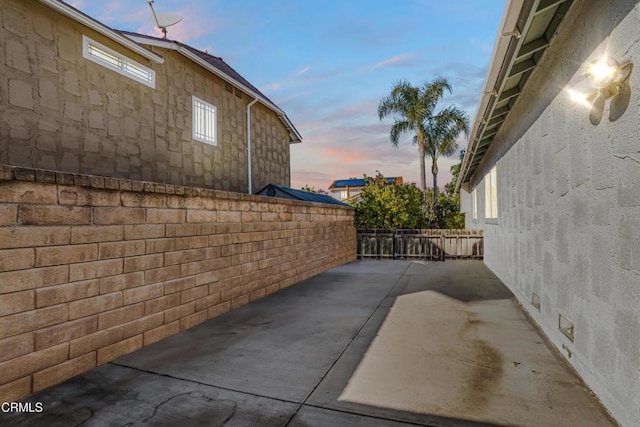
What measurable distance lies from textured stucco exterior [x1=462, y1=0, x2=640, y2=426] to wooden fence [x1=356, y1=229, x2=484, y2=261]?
8873 millimetres

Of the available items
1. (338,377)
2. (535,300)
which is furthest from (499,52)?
(338,377)

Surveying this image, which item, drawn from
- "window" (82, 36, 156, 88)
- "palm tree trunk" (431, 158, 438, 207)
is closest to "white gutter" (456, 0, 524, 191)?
"window" (82, 36, 156, 88)

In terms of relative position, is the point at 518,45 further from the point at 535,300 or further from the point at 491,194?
the point at 491,194

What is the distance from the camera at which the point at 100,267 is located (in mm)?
3730

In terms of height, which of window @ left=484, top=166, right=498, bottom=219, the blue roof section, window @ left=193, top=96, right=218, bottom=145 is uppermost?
the blue roof section

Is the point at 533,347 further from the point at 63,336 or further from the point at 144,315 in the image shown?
the point at 63,336

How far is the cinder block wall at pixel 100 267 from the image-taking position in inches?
118

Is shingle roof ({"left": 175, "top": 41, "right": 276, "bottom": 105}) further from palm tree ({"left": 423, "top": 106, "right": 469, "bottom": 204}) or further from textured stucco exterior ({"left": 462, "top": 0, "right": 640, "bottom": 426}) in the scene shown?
palm tree ({"left": 423, "top": 106, "right": 469, "bottom": 204})

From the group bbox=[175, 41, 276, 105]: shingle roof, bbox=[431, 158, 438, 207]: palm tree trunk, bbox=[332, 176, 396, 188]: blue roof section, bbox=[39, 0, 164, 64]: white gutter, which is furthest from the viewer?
bbox=[332, 176, 396, 188]: blue roof section

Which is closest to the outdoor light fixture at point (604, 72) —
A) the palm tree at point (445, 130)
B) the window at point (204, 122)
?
the window at point (204, 122)

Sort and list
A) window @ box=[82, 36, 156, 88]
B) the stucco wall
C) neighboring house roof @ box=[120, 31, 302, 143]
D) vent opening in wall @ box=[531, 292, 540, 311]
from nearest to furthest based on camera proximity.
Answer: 1. vent opening in wall @ box=[531, 292, 540, 311]
2. the stucco wall
3. window @ box=[82, 36, 156, 88]
4. neighboring house roof @ box=[120, 31, 302, 143]

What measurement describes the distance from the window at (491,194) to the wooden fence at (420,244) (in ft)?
10.8

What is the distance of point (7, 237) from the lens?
292 cm

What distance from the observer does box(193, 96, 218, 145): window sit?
905 centimetres
